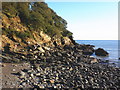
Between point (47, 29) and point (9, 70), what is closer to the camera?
point (9, 70)

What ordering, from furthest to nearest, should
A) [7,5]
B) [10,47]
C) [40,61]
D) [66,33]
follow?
[66,33], [7,5], [10,47], [40,61]

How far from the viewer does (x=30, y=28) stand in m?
34.4

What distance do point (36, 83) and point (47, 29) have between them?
3118cm

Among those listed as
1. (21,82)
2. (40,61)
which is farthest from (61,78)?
(40,61)

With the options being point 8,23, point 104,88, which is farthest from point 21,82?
point 8,23

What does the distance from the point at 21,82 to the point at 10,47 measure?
39.7 ft

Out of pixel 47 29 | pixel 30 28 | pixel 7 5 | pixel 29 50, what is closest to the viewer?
pixel 29 50

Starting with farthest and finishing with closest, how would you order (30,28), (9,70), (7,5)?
(30,28)
(7,5)
(9,70)

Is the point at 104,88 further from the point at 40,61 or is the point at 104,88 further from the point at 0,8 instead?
the point at 0,8

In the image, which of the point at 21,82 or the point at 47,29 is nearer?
the point at 21,82

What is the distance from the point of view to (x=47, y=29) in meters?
42.2

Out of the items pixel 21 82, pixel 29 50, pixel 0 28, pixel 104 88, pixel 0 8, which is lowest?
pixel 104 88

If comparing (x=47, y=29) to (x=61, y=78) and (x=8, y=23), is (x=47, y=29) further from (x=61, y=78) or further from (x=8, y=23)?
(x=61, y=78)

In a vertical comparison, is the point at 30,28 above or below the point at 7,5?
below
